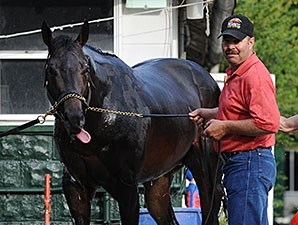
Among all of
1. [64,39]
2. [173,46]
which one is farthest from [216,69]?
[64,39]

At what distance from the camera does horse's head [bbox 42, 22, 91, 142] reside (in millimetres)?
8789

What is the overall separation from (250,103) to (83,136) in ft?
5.18

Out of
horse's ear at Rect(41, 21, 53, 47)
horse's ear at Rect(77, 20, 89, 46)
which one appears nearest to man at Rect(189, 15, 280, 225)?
horse's ear at Rect(77, 20, 89, 46)

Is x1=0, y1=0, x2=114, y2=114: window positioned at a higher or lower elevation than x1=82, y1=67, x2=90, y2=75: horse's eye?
lower

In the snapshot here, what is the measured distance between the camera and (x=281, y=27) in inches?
1133

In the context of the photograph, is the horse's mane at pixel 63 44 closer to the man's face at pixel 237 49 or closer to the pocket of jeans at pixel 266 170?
the man's face at pixel 237 49

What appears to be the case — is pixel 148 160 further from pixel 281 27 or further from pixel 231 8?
pixel 281 27

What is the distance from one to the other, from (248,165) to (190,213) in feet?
13.1

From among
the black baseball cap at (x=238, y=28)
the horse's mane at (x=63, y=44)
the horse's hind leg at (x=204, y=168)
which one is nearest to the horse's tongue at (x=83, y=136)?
the horse's mane at (x=63, y=44)

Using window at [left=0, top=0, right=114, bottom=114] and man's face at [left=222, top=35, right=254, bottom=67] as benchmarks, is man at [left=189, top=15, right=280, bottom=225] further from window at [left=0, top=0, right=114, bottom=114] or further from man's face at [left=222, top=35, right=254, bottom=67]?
window at [left=0, top=0, right=114, bottom=114]

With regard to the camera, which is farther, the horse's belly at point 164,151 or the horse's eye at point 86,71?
the horse's belly at point 164,151

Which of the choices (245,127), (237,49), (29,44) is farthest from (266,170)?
(29,44)

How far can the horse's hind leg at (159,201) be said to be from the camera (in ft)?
37.5

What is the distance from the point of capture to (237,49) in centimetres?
818
